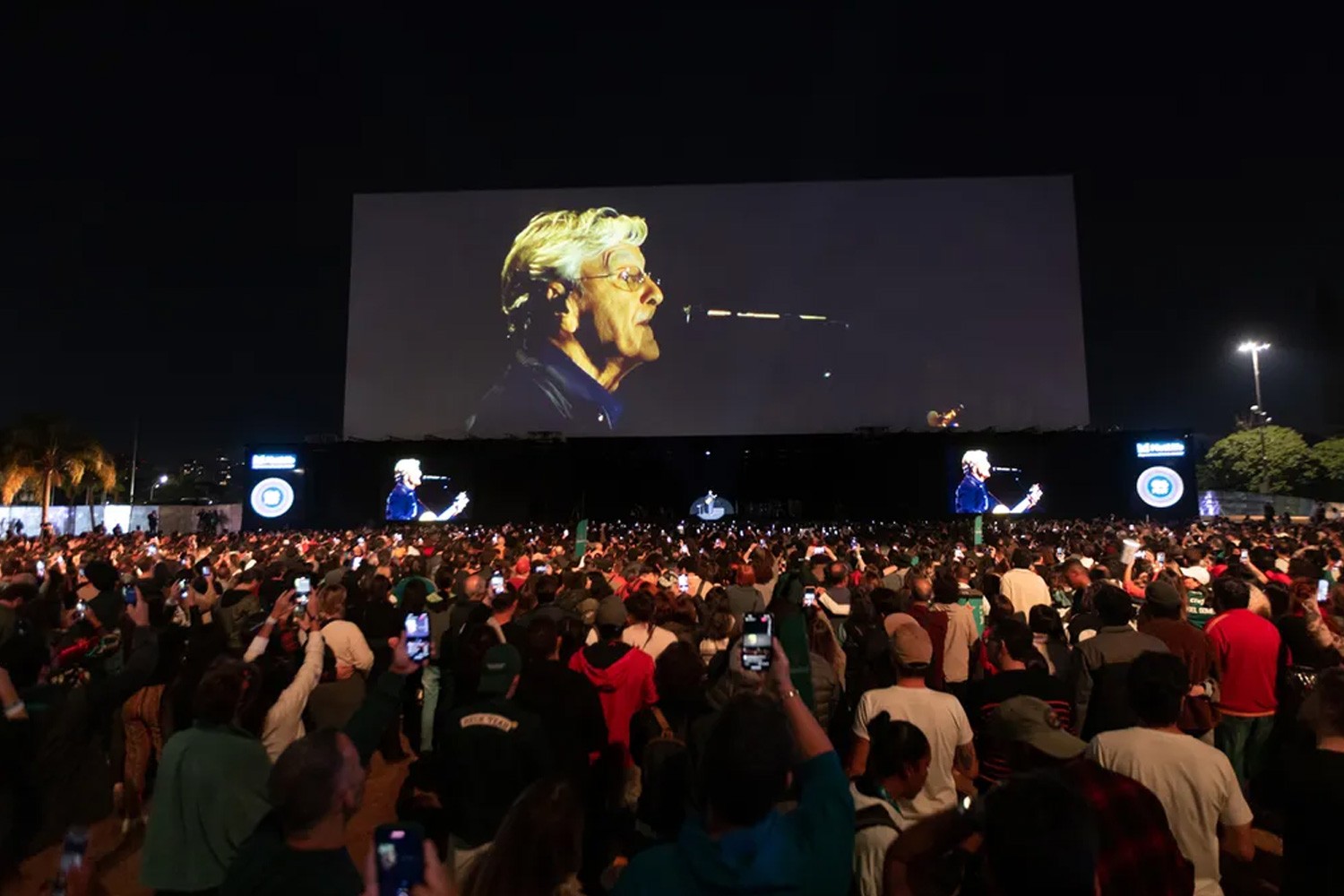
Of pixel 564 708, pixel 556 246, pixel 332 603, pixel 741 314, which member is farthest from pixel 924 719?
pixel 556 246

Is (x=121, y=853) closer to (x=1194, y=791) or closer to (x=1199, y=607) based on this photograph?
(x=1194, y=791)

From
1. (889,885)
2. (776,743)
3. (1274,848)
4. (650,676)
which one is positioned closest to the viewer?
(776,743)

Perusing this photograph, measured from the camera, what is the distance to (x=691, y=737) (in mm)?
3006

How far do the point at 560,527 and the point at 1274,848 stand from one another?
19679 millimetres

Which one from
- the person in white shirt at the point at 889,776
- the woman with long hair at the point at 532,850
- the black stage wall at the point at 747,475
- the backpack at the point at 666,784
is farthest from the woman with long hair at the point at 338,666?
the black stage wall at the point at 747,475

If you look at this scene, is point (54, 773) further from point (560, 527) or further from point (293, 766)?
point (560, 527)

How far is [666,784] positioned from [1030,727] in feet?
4.76

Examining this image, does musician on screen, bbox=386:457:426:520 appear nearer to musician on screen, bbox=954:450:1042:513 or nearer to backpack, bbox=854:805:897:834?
musician on screen, bbox=954:450:1042:513

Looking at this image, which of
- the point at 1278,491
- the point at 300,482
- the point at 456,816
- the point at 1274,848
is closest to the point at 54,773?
the point at 456,816

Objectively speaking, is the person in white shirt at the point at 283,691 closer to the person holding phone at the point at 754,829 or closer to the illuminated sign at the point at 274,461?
the person holding phone at the point at 754,829

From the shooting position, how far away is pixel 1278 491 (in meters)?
38.4

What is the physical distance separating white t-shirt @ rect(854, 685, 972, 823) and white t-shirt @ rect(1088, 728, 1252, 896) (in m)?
0.59

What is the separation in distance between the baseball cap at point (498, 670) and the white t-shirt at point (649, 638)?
1.65 m

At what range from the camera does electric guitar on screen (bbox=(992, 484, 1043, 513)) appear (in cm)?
2327
